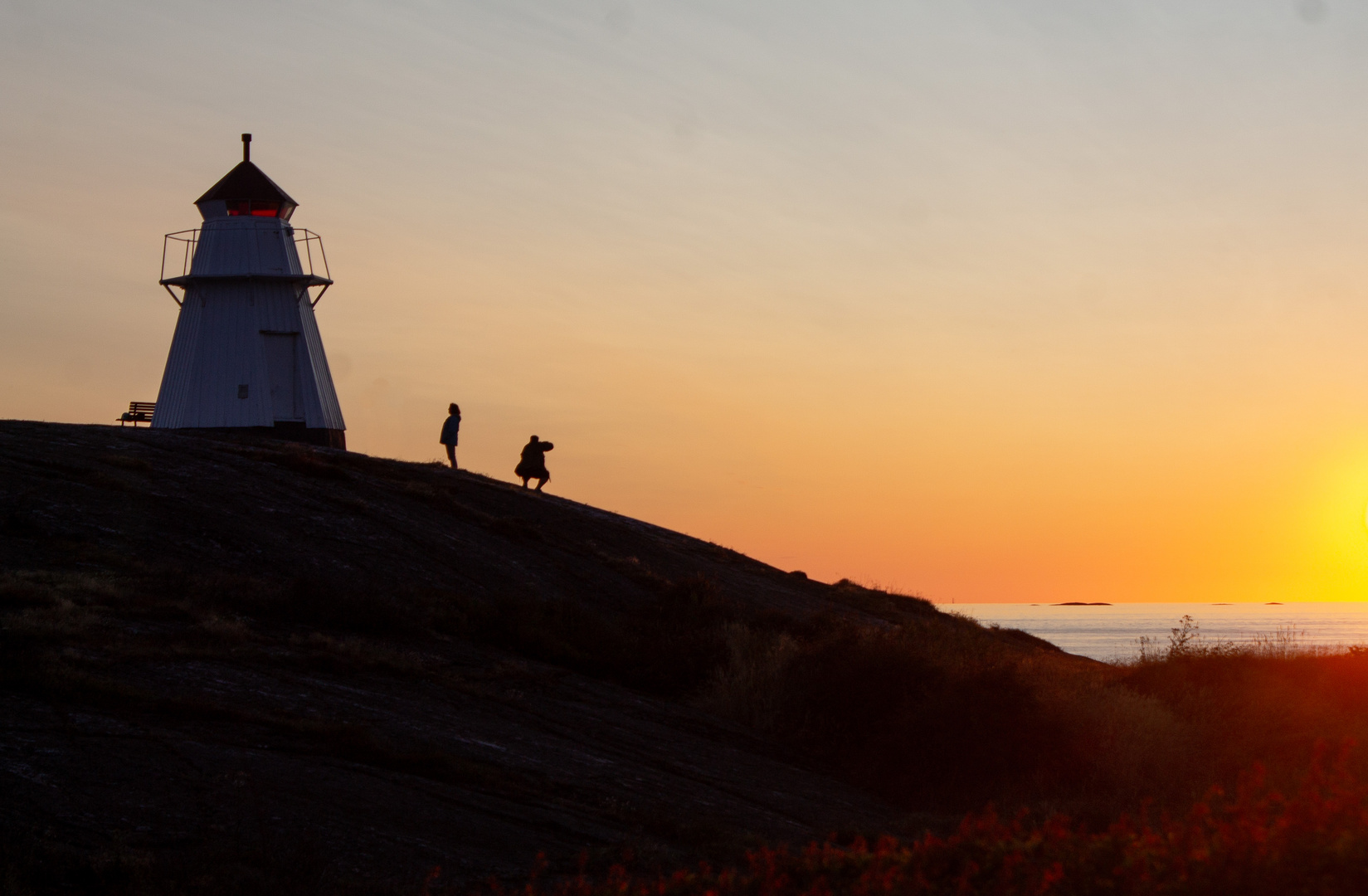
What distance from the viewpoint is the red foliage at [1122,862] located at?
5.78 metres

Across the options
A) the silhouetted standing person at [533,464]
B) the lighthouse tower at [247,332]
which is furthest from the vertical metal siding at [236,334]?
the silhouetted standing person at [533,464]

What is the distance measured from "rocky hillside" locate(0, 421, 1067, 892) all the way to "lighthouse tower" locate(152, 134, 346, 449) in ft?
36.8

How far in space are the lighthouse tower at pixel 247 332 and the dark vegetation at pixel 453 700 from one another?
1115 centimetres

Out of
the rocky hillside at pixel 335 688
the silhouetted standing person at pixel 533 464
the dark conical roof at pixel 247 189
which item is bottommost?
the rocky hillside at pixel 335 688

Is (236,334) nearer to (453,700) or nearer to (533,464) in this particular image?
(533,464)

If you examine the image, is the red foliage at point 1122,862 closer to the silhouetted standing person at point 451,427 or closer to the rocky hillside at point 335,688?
the rocky hillside at point 335,688

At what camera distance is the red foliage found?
578cm

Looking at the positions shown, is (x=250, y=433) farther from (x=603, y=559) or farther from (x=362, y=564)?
(x=362, y=564)

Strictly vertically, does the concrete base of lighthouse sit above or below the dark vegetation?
above

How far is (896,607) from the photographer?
37625 mm

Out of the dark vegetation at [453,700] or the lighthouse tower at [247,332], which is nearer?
the dark vegetation at [453,700]

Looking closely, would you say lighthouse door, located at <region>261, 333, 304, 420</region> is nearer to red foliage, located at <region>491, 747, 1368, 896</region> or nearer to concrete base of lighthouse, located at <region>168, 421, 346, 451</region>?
concrete base of lighthouse, located at <region>168, 421, 346, 451</region>

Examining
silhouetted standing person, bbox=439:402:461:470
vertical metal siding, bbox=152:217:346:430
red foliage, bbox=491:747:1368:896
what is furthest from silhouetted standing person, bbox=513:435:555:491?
red foliage, bbox=491:747:1368:896

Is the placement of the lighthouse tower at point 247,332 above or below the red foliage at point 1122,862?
above
